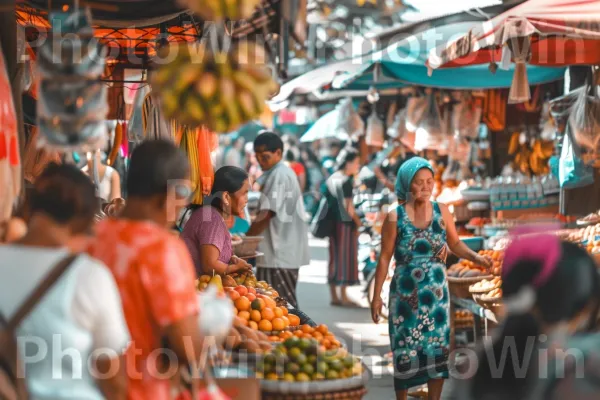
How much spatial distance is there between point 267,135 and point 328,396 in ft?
16.5

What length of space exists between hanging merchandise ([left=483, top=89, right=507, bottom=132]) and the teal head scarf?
620 cm

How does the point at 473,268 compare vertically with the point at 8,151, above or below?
below

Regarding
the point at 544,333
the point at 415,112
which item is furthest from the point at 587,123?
the point at 544,333

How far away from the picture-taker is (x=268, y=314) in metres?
5.79

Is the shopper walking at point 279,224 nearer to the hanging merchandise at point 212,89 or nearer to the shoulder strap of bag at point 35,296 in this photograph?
the hanging merchandise at point 212,89

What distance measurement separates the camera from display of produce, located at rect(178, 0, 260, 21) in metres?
3.88

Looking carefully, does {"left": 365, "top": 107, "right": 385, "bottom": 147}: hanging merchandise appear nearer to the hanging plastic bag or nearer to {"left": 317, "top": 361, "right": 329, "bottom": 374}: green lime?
the hanging plastic bag

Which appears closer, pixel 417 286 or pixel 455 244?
pixel 417 286

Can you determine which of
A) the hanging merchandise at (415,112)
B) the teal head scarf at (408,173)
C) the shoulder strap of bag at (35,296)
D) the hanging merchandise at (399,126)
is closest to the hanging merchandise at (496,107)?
the hanging merchandise at (415,112)

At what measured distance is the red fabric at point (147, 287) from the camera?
347cm

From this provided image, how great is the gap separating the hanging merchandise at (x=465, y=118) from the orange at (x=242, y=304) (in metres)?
7.64

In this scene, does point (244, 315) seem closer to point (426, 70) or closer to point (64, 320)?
point (64, 320)

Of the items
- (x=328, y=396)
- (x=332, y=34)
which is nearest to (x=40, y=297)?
(x=328, y=396)

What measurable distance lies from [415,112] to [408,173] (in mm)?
6203
